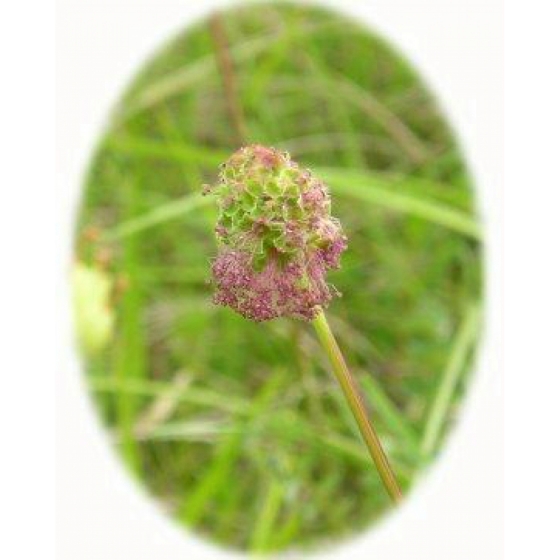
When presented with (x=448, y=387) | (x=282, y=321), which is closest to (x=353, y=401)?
(x=448, y=387)

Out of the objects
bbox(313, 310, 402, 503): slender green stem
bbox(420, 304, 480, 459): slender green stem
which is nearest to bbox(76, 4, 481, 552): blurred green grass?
bbox(420, 304, 480, 459): slender green stem

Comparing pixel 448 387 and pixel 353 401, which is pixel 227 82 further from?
pixel 353 401

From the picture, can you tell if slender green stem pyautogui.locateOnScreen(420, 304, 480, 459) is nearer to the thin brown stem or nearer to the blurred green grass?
the blurred green grass

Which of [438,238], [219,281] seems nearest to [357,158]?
[438,238]

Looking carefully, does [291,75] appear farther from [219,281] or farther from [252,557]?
[219,281]

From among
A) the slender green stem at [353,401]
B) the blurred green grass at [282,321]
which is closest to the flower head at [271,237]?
the slender green stem at [353,401]
